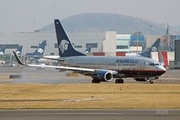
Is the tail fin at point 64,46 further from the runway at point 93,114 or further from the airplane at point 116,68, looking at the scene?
the runway at point 93,114

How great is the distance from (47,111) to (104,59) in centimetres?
3820

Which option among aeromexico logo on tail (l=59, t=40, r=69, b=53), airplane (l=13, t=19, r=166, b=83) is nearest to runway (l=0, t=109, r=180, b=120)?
airplane (l=13, t=19, r=166, b=83)

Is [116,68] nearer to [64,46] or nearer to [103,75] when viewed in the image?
[103,75]

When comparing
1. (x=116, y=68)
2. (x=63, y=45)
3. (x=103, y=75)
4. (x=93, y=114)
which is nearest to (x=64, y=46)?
(x=63, y=45)

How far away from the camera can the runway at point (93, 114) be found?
27.2m

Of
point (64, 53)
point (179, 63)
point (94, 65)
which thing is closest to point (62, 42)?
point (64, 53)

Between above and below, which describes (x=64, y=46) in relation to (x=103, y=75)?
above

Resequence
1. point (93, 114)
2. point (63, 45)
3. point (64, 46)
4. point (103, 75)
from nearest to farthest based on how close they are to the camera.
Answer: point (93, 114) < point (103, 75) < point (64, 46) < point (63, 45)

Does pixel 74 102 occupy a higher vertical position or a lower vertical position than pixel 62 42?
lower

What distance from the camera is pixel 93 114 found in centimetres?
2930

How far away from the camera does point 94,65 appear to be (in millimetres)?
69500

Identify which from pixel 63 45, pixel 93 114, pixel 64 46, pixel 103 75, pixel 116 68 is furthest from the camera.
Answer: pixel 63 45

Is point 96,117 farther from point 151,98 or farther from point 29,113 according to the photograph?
point 151,98

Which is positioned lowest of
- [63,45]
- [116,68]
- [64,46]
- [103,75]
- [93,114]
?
[93,114]
